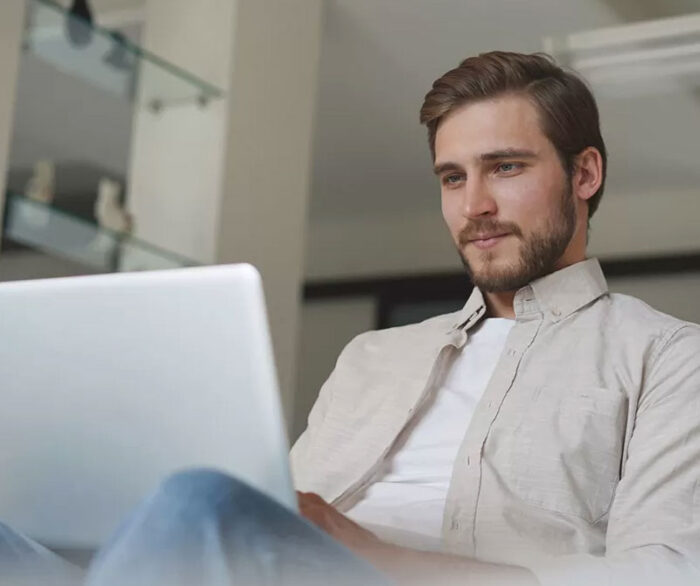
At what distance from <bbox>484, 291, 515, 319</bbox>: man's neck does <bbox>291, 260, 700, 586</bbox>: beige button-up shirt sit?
0.02 m

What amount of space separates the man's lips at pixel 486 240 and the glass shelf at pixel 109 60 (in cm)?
142

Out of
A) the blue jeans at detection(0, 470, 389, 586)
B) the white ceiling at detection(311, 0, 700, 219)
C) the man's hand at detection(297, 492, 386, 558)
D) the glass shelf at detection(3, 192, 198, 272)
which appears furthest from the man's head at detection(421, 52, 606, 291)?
the white ceiling at detection(311, 0, 700, 219)

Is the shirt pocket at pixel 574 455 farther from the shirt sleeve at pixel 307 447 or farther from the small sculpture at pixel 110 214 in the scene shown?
the small sculpture at pixel 110 214

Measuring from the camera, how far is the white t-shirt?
1.47 meters

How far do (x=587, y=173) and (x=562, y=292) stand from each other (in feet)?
0.68

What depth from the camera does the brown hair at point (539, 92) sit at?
1.71 meters

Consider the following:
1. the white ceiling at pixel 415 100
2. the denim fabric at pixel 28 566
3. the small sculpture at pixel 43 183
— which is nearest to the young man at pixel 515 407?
the denim fabric at pixel 28 566

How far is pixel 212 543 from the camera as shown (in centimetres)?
80

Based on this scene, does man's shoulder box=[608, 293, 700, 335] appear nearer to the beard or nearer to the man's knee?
the beard

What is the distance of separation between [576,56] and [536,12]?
0.17 m

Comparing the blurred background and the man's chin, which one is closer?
the man's chin

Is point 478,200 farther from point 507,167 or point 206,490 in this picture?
point 206,490

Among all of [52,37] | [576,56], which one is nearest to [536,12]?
[576,56]

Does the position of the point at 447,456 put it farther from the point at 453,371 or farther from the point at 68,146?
the point at 68,146
